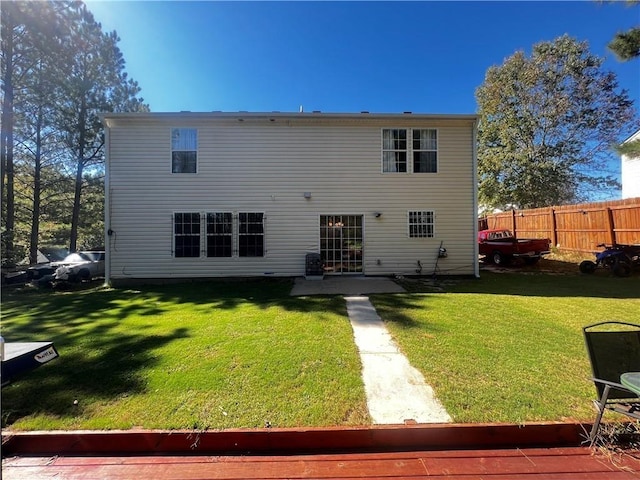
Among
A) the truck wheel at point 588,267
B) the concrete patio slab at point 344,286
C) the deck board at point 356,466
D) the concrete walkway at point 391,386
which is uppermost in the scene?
the truck wheel at point 588,267

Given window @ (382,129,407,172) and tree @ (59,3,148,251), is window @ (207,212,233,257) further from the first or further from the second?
tree @ (59,3,148,251)

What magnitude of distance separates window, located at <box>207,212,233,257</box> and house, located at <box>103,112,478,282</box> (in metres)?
0.03

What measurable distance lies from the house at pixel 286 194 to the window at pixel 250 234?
33 millimetres

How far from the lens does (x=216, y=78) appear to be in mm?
11008

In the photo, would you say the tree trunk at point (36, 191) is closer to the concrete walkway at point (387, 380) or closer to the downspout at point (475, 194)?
the concrete walkway at point (387, 380)

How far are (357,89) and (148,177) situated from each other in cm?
845

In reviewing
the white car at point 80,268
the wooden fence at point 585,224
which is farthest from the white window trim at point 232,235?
the wooden fence at point 585,224

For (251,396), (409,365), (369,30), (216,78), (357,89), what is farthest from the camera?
(357,89)

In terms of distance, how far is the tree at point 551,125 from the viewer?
64.7ft

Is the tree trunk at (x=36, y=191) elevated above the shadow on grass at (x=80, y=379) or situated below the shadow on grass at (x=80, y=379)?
above

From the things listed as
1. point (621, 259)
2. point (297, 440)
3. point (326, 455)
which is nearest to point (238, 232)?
point (297, 440)

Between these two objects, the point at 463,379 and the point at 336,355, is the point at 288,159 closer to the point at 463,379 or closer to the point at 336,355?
the point at 336,355

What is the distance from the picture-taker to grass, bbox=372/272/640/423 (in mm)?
3117

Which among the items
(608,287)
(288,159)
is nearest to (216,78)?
(288,159)
